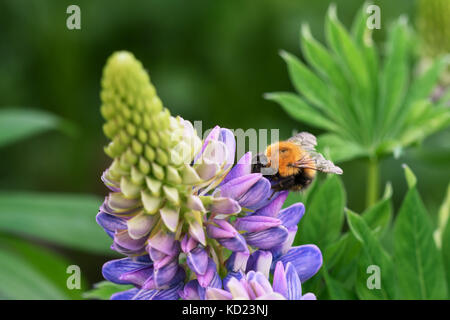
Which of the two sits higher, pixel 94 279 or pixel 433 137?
pixel 433 137

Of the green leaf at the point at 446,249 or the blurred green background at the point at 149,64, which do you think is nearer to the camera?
the green leaf at the point at 446,249

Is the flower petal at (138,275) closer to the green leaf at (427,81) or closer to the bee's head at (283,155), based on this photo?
the bee's head at (283,155)

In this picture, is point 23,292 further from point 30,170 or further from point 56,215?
point 30,170

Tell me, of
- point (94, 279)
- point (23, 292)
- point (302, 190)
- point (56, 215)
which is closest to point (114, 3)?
point (94, 279)

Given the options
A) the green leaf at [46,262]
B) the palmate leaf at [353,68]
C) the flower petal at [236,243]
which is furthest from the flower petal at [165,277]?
the green leaf at [46,262]

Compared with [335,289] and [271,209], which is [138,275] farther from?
[335,289]

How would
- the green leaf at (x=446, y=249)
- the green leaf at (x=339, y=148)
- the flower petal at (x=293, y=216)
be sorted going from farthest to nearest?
the green leaf at (x=339, y=148) → the green leaf at (x=446, y=249) → the flower petal at (x=293, y=216)
